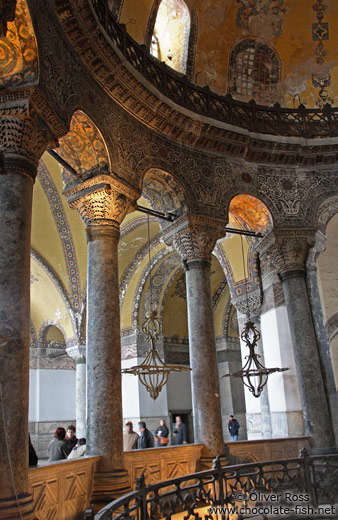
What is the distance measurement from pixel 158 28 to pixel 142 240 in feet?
17.1

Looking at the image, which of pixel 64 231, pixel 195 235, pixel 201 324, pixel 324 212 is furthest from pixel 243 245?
pixel 64 231

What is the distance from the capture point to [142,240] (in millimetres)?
12367

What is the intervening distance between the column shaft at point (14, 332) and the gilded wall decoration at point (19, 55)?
3.27 ft

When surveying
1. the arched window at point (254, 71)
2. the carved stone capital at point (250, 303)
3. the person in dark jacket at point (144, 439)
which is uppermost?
the arched window at point (254, 71)

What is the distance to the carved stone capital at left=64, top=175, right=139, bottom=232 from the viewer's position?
640 centimetres

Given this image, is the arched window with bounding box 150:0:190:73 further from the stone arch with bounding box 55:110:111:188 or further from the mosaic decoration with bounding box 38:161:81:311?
the mosaic decoration with bounding box 38:161:81:311

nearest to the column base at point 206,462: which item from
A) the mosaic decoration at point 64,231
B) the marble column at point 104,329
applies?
the marble column at point 104,329

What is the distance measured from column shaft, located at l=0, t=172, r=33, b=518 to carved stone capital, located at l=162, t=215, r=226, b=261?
358cm

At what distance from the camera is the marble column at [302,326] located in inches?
305

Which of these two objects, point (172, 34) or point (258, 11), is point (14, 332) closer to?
point (172, 34)

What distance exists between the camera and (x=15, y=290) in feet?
13.4

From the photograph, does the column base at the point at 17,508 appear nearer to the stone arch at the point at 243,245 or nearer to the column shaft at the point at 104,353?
the column shaft at the point at 104,353

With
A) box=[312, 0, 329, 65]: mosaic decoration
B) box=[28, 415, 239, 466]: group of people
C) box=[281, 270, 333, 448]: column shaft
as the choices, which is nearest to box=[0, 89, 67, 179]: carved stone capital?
box=[28, 415, 239, 466]: group of people

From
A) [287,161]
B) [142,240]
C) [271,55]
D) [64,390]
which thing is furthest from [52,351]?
[271,55]
